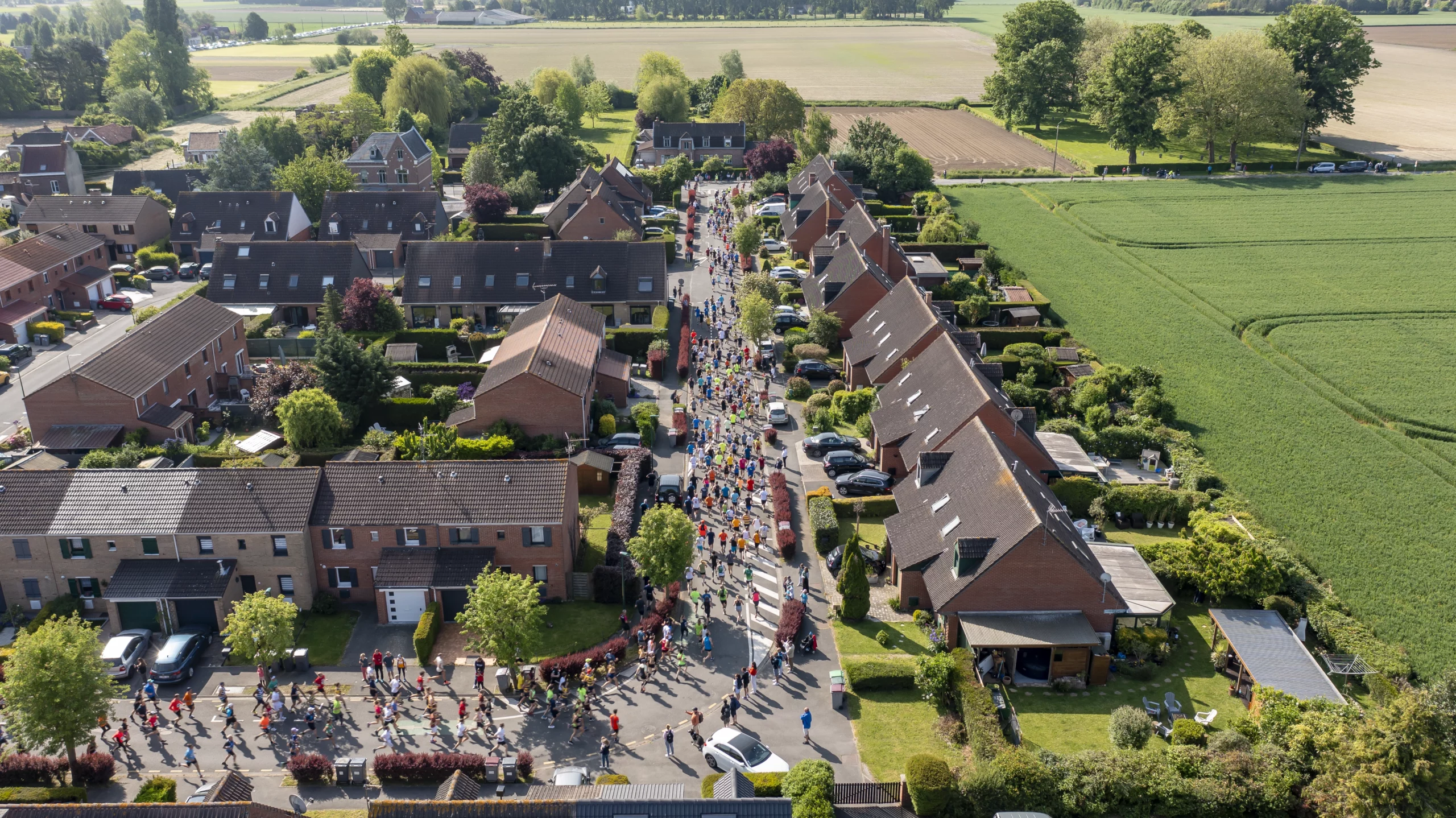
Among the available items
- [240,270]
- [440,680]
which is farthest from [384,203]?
[440,680]

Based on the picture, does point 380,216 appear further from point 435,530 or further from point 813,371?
point 435,530

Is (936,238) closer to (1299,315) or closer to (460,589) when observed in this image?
(1299,315)

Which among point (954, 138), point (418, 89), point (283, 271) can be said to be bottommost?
point (283, 271)

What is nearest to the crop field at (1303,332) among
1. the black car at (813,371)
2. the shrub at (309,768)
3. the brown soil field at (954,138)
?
the brown soil field at (954,138)

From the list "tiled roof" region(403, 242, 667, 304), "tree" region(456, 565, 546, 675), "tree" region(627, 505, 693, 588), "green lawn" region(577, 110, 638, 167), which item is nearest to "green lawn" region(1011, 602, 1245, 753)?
"tree" region(627, 505, 693, 588)


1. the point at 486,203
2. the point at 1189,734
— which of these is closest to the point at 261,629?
the point at 1189,734

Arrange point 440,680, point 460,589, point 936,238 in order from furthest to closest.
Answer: point 936,238 < point 460,589 < point 440,680
